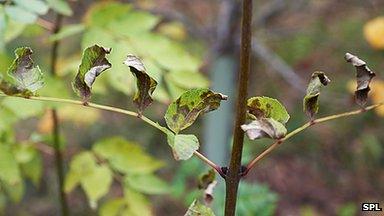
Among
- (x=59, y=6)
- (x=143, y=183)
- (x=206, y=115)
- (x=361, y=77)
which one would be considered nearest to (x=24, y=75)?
(x=361, y=77)

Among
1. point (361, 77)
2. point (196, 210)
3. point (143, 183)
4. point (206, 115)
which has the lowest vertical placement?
point (196, 210)

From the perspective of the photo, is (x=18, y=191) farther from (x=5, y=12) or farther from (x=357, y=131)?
(x=357, y=131)

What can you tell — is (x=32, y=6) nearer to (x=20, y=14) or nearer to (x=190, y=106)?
(x=20, y=14)

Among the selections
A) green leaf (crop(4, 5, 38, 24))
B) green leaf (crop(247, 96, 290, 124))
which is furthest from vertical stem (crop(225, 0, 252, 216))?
green leaf (crop(4, 5, 38, 24))

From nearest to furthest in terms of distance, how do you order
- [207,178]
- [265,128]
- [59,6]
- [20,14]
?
[265,128] < [207,178] < [20,14] < [59,6]

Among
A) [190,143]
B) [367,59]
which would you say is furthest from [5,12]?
[367,59]

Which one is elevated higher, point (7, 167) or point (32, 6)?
point (32, 6)
